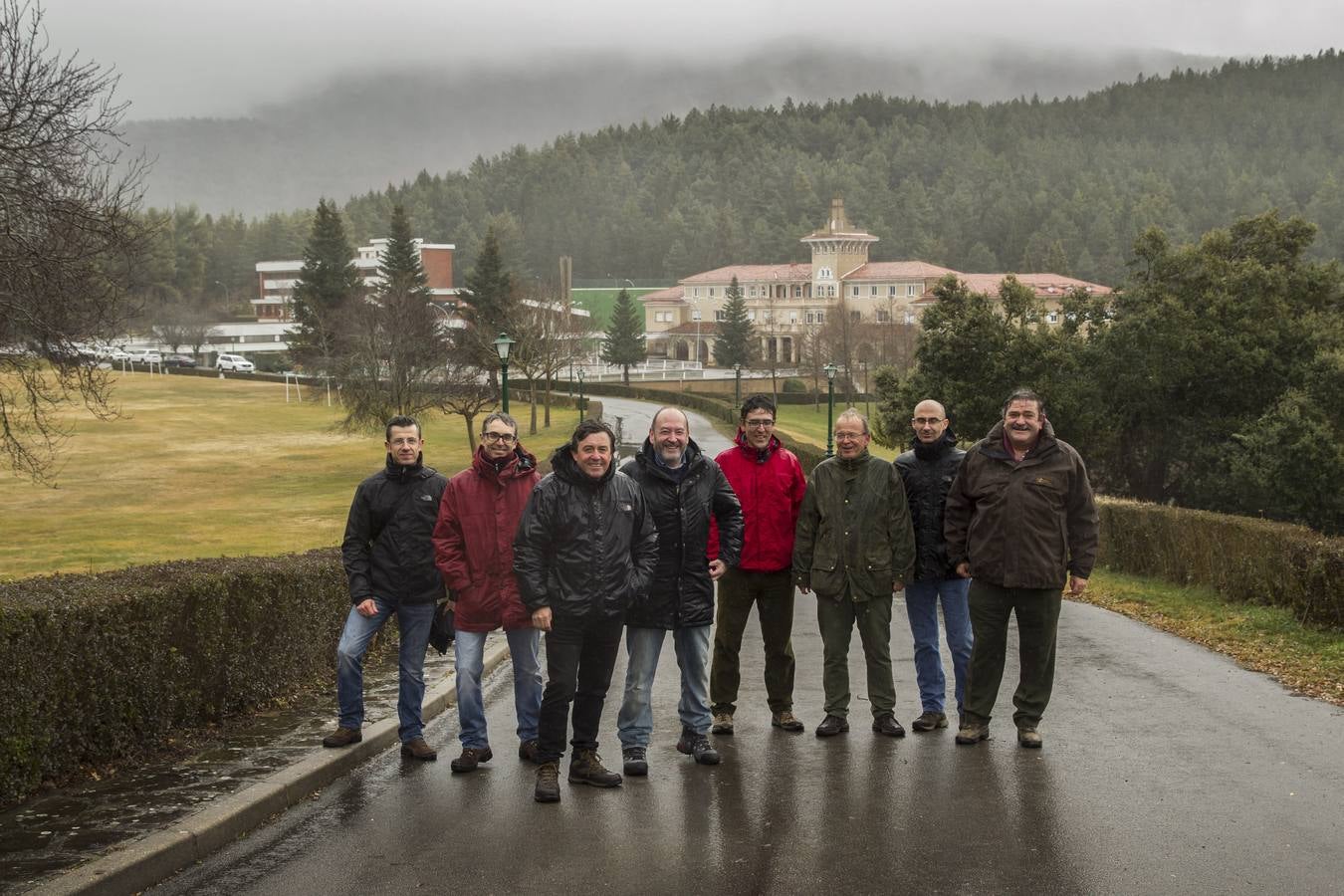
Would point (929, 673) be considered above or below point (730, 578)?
below

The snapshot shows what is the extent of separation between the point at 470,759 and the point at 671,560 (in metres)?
1.57

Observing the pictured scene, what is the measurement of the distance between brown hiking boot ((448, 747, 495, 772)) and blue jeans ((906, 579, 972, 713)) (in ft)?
8.80

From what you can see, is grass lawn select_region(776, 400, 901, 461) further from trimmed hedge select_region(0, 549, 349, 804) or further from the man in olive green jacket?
the man in olive green jacket

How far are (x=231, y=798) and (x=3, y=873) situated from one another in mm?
1283

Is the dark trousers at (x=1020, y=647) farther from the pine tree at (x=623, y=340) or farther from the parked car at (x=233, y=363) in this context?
the parked car at (x=233, y=363)

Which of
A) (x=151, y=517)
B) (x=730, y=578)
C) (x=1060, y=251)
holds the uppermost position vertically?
(x=1060, y=251)

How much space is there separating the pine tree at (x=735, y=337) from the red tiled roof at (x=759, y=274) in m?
13.8

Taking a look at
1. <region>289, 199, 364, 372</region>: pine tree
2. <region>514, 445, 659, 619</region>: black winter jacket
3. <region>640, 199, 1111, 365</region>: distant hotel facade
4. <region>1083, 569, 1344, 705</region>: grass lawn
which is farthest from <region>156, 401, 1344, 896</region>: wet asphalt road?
<region>640, 199, 1111, 365</region>: distant hotel facade

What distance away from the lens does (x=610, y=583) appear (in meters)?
7.23

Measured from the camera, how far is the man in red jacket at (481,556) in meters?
7.71

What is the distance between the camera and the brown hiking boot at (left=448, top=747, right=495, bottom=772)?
7605 millimetres

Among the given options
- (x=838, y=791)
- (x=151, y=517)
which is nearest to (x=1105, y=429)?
(x=151, y=517)

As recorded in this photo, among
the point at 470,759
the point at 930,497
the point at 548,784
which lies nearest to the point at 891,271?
the point at 930,497

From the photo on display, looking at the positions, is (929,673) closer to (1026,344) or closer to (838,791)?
(838,791)
